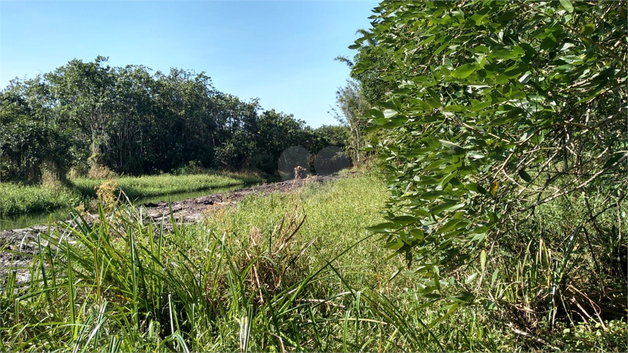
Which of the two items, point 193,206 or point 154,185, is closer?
point 193,206

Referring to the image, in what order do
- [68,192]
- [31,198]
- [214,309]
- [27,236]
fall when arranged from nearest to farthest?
[214,309], [27,236], [31,198], [68,192]

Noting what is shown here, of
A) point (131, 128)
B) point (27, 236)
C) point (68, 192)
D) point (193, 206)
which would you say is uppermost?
point (131, 128)

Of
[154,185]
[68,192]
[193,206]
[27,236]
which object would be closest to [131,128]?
[154,185]

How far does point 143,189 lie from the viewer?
1545 cm

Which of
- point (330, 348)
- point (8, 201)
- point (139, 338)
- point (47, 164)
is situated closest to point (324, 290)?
point (330, 348)

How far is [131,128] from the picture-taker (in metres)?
23.0

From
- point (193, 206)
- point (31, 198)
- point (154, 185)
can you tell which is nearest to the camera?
point (193, 206)

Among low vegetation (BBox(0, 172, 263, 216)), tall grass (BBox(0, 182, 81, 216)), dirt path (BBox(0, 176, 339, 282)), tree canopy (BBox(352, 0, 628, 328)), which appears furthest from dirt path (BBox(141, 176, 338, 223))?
tree canopy (BBox(352, 0, 628, 328))

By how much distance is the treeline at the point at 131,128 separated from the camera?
12.5 m

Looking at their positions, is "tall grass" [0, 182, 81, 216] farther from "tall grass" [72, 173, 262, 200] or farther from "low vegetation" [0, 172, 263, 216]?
"tall grass" [72, 173, 262, 200]

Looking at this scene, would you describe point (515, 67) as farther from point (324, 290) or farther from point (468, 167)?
point (324, 290)

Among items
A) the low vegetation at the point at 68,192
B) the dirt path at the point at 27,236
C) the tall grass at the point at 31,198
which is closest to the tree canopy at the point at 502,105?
the dirt path at the point at 27,236

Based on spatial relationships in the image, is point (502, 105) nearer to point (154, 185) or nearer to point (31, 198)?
point (31, 198)

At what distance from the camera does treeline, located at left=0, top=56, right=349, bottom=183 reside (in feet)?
40.9
